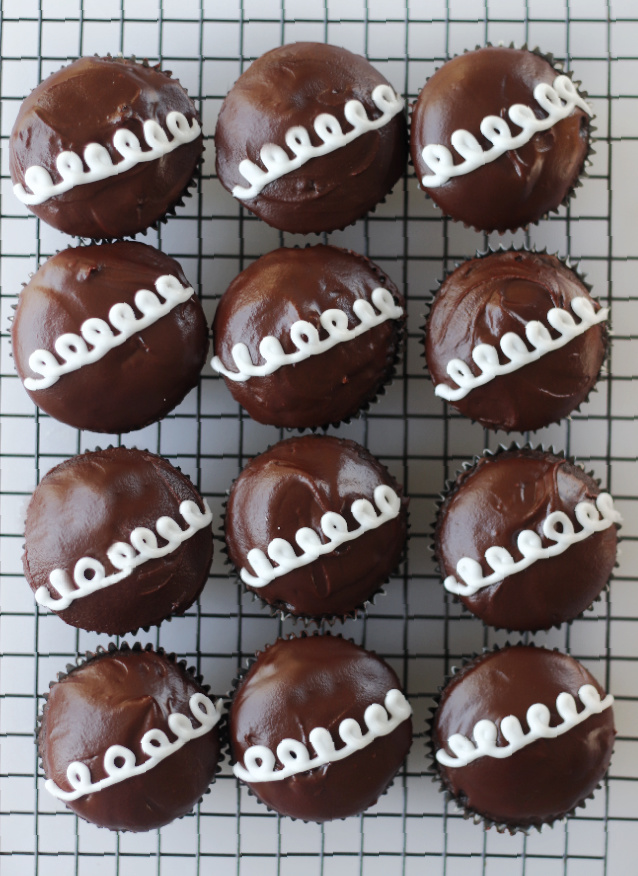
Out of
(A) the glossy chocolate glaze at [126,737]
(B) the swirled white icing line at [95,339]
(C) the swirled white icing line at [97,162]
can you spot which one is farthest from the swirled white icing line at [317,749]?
(C) the swirled white icing line at [97,162]

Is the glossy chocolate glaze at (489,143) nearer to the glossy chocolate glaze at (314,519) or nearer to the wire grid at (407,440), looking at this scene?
the wire grid at (407,440)

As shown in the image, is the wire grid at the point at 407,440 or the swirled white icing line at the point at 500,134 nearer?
the swirled white icing line at the point at 500,134

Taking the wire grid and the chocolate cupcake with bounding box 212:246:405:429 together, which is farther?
the wire grid

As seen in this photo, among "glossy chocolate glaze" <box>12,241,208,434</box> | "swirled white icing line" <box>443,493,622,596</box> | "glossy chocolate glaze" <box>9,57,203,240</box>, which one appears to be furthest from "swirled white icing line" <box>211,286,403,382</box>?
"swirled white icing line" <box>443,493,622,596</box>

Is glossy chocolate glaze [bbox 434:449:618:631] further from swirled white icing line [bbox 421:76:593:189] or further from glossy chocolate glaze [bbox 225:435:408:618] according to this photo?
swirled white icing line [bbox 421:76:593:189]

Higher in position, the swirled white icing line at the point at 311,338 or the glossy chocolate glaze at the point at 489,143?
the glossy chocolate glaze at the point at 489,143

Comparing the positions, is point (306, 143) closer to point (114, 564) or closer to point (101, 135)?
point (101, 135)
